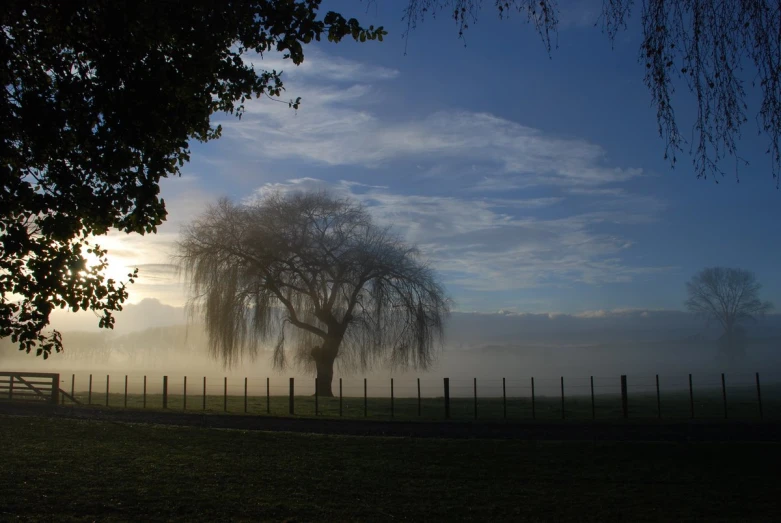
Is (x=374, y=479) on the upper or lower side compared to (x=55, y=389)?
lower

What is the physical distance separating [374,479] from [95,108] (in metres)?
6.21

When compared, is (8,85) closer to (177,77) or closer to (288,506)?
(177,77)

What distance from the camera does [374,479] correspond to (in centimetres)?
942

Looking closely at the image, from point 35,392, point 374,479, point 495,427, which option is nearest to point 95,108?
point 374,479

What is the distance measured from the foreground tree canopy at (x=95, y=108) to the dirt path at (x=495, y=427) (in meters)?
8.40

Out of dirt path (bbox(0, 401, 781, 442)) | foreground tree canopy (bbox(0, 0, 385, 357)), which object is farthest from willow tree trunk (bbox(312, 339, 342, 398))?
foreground tree canopy (bbox(0, 0, 385, 357))

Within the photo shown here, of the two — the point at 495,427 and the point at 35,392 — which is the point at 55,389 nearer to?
the point at 35,392

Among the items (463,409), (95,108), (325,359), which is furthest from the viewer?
(325,359)

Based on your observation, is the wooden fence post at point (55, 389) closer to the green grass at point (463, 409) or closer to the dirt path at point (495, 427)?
the green grass at point (463, 409)

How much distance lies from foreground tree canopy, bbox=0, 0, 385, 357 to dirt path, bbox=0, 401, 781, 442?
8403 mm

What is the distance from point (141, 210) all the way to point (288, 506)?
156 inches

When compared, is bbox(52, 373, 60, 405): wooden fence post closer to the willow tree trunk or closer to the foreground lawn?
the willow tree trunk

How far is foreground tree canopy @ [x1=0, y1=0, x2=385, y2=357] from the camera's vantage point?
718cm

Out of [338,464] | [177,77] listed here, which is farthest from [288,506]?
[177,77]
